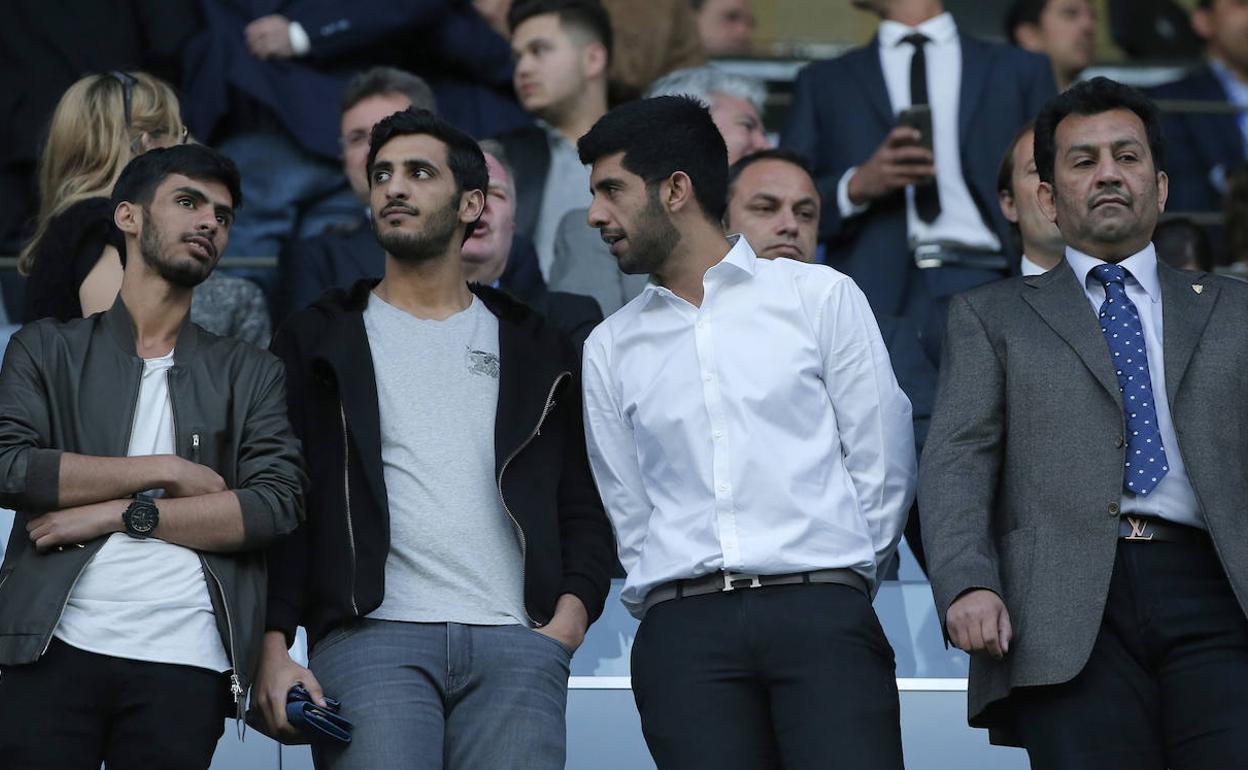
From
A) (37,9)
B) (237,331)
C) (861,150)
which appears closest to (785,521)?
(237,331)

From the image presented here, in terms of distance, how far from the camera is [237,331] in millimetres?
5672

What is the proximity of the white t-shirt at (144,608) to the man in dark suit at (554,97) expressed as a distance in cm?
309

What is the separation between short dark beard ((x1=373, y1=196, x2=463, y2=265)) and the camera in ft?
14.2

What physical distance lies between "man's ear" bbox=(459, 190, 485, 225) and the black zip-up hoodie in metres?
0.24

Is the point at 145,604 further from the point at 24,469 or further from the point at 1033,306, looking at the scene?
the point at 1033,306

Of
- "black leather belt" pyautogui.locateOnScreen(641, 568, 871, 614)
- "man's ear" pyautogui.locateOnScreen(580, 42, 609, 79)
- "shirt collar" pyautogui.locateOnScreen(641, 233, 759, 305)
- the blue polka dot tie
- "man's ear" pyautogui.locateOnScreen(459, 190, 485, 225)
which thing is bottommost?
"black leather belt" pyautogui.locateOnScreen(641, 568, 871, 614)

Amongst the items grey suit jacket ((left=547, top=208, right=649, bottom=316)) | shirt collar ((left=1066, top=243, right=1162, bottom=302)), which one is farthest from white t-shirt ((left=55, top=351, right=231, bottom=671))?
grey suit jacket ((left=547, top=208, right=649, bottom=316))

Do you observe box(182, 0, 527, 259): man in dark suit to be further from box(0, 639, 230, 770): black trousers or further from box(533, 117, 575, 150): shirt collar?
box(0, 639, 230, 770): black trousers

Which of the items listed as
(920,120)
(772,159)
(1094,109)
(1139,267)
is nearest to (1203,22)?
(920,120)

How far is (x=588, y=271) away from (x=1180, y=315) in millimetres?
2527

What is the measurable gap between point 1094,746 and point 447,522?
4.27 feet

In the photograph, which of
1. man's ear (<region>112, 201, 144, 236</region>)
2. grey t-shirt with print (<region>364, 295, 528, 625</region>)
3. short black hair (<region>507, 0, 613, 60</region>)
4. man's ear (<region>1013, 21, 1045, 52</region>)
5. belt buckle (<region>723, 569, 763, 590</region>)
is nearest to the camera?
belt buckle (<region>723, 569, 763, 590</region>)

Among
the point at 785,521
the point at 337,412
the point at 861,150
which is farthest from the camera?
the point at 861,150

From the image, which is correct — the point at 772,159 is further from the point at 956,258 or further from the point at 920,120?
the point at 956,258
